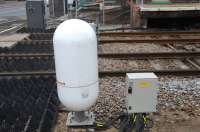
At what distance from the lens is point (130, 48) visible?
1079 centimetres

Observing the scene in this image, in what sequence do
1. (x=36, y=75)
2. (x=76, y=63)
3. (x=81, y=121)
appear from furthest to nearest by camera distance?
(x=36, y=75), (x=81, y=121), (x=76, y=63)

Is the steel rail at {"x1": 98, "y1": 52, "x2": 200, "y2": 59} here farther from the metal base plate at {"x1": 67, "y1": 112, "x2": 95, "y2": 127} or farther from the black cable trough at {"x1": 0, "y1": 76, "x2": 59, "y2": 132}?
the metal base plate at {"x1": 67, "y1": 112, "x2": 95, "y2": 127}

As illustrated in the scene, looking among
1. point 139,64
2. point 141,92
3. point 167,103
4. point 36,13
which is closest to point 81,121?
point 141,92

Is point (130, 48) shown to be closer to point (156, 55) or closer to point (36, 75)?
point (156, 55)

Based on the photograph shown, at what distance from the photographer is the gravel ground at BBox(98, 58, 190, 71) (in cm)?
858

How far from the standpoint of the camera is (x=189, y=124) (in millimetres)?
5266

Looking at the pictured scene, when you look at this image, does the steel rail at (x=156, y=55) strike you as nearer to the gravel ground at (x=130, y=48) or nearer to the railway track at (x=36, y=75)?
the railway track at (x=36, y=75)

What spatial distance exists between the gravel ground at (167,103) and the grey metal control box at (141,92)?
0.49 metres

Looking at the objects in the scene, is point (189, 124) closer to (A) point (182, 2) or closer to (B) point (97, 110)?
(B) point (97, 110)

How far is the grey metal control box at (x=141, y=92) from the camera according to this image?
15.9 ft

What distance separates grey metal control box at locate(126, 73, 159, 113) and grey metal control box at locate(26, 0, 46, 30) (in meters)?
10.7

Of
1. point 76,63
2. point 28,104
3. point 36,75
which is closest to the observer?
point 76,63

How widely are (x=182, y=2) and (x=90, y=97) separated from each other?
13.4 m

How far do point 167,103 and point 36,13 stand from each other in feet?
33.6
